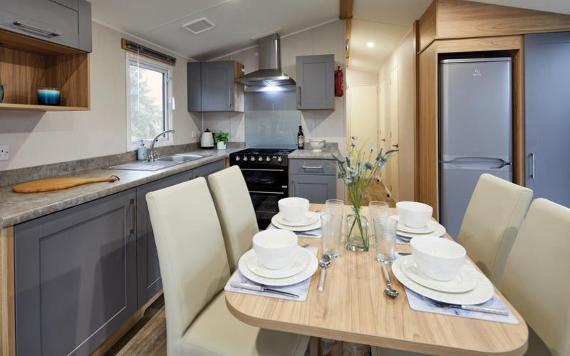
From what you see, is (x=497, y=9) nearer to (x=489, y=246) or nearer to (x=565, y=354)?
(x=489, y=246)

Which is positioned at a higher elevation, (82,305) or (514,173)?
(514,173)

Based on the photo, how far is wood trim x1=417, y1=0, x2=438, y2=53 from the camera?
9.27 feet

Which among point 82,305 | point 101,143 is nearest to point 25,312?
point 82,305

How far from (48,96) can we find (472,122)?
10.2 feet

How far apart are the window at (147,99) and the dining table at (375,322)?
8.29 feet

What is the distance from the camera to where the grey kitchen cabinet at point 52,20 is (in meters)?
1.54

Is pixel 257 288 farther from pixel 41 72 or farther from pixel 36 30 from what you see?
pixel 41 72

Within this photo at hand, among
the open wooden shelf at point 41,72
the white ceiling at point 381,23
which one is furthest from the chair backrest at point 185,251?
the white ceiling at point 381,23

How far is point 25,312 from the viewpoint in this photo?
1305 millimetres

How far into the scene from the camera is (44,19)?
1687 mm

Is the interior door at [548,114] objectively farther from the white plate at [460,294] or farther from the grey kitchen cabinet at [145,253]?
the grey kitchen cabinet at [145,253]

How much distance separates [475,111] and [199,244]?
256 cm

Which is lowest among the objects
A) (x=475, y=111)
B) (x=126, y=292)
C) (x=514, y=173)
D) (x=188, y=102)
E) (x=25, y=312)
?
(x=126, y=292)

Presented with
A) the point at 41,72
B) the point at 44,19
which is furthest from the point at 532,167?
the point at 41,72
